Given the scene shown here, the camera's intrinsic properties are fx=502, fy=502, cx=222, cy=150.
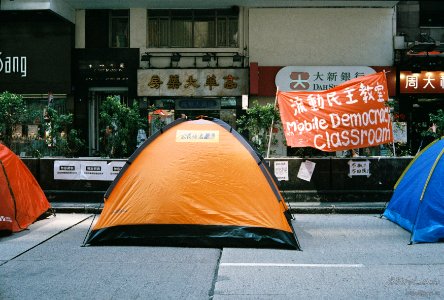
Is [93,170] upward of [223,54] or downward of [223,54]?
downward

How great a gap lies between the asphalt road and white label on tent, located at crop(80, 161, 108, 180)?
3.13m

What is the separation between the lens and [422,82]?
1931 cm

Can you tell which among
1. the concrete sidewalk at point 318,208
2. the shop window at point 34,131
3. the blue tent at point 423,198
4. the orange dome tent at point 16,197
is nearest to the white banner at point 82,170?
the concrete sidewalk at point 318,208

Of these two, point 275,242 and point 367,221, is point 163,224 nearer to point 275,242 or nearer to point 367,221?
point 275,242

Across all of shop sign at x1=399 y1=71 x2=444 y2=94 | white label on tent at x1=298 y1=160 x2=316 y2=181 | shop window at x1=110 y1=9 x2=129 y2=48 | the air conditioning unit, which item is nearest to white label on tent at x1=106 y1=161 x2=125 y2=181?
white label on tent at x1=298 y1=160 x2=316 y2=181

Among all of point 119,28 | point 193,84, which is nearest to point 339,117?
point 193,84

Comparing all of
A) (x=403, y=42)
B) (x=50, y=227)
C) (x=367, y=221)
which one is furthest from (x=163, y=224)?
(x=403, y=42)

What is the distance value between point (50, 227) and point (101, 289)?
419 centimetres

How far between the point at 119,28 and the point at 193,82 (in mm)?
3861

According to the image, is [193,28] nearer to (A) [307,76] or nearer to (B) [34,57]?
(A) [307,76]

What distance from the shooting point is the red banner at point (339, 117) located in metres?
11.0

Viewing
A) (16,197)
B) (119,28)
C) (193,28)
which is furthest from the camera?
(119,28)

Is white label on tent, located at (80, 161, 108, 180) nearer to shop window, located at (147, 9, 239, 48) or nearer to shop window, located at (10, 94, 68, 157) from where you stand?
shop window, located at (10, 94, 68, 157)

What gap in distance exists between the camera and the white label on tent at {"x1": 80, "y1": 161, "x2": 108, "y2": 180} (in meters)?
11.3
